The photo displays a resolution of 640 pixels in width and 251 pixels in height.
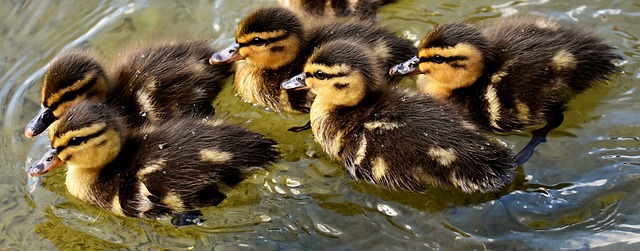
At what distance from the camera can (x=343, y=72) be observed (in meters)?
2.73

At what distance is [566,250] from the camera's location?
8.29 ft

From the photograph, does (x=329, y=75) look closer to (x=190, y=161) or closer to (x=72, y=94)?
(x=190, y=161)

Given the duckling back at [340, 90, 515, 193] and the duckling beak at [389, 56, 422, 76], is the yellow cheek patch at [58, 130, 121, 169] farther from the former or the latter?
the duckling beak at [389, 56, 422, 76]

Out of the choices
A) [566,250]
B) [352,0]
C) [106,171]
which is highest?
[352,0]

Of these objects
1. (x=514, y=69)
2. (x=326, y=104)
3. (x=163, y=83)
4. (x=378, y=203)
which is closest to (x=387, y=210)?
(x=378, y=203)

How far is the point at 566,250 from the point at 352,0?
1476mm

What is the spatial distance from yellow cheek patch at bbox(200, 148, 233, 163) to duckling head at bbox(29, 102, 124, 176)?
0.94ft

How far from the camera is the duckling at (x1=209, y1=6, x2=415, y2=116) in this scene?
2.99 m

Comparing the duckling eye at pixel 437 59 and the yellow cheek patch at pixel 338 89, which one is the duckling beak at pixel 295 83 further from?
the duckling eye at pixel 437 59

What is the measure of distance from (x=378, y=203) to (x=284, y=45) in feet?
2.26

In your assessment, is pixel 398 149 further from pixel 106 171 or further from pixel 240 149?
pixel 106 171

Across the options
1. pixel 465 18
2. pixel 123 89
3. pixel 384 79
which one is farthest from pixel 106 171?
pixel 465 18

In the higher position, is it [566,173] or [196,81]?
[196,81]

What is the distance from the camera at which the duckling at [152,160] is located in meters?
2.62
